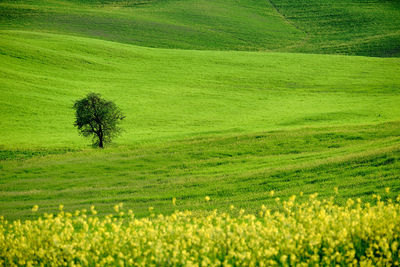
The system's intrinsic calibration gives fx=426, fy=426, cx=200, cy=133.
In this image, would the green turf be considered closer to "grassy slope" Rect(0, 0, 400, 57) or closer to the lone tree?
the lone tree

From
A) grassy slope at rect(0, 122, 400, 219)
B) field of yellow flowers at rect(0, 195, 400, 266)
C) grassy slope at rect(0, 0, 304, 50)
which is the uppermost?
grassy slope at rect(0, 0, 304, 50)

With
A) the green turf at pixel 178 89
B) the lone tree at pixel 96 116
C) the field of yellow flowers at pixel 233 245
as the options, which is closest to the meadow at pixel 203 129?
the field of yellow flowers at pixel 233 245

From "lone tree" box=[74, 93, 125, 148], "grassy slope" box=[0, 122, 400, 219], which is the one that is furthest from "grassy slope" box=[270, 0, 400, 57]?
"lone tree" box=[74, 93, 125, 148]

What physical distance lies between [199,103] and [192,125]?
8.66 meters

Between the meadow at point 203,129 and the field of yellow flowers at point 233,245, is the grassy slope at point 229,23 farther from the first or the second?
the field of yellow flowers at point 233,245

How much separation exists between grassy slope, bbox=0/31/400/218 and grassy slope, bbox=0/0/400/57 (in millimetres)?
15556

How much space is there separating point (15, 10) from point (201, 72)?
63.0 m

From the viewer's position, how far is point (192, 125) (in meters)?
43.6

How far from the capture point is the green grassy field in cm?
1944

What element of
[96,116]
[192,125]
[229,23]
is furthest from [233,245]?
[229,23]

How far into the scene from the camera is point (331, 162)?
20.0 meters

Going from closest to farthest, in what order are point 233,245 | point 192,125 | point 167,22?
1. point 233,245
2. point 192,125
3. point 167,22

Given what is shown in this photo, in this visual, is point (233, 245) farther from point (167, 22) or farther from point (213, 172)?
point (167, 22)

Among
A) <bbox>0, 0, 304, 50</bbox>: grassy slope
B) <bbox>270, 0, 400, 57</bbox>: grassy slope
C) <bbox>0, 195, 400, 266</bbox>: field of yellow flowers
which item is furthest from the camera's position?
<bbox>0, 0, 304, 50</bbox>: grassy slope
